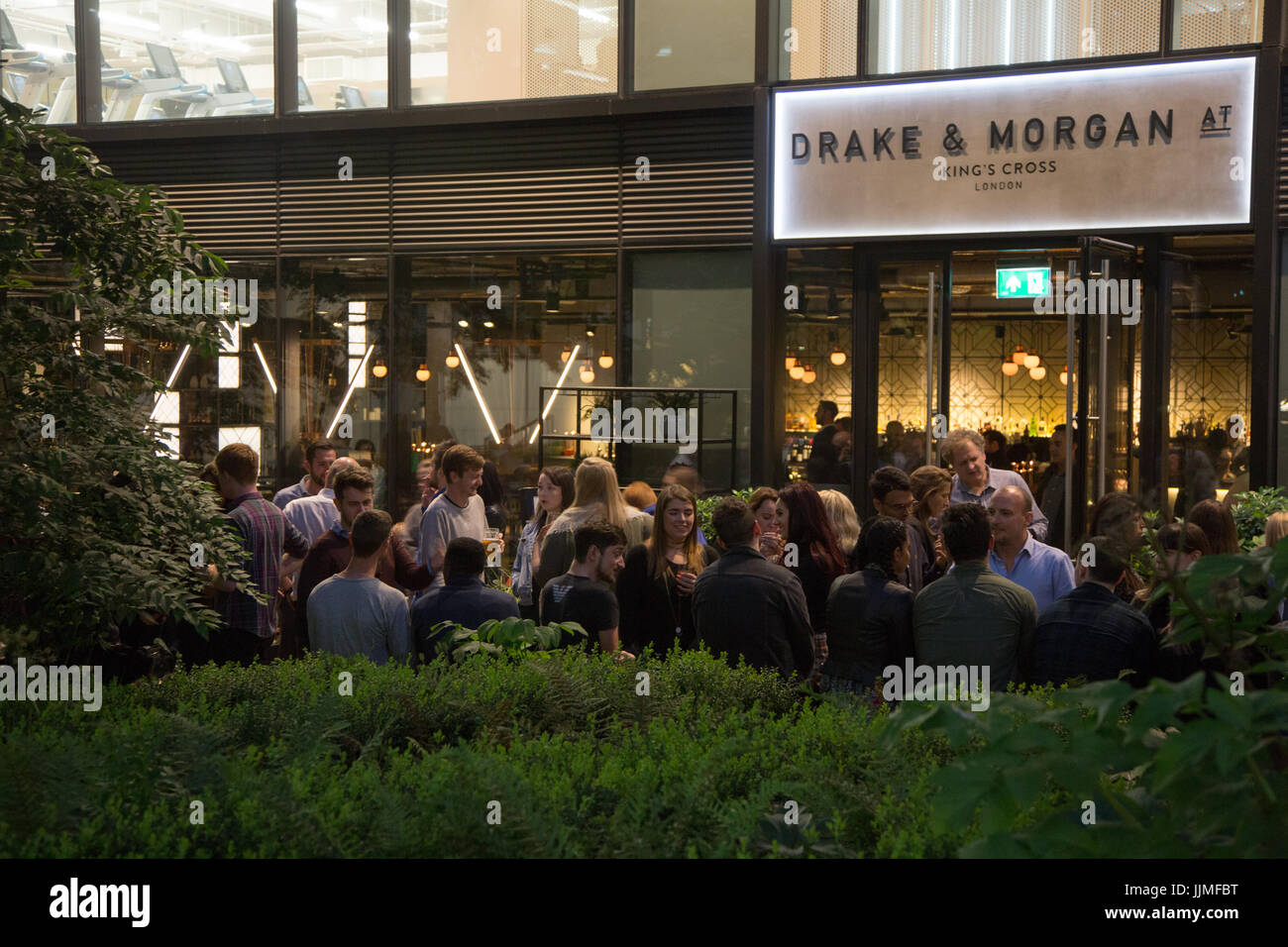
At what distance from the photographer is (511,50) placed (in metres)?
12.7

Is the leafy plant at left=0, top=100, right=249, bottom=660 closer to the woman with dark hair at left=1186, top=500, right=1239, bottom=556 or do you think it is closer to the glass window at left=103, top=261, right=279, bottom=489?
the woman with dark hair at left=1186, top=500, right=1239, bottom=556

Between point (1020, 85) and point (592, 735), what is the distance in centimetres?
887

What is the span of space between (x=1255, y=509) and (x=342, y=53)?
9.32 meters

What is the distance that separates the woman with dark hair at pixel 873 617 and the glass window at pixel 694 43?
729 centimetres

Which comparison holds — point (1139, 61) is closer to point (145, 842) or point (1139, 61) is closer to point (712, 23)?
point (712, 23)

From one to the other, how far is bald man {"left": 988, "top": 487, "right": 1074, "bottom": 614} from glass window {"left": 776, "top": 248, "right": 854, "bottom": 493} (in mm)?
4974

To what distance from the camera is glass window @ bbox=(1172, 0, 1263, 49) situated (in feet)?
34.7

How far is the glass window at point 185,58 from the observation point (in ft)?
44.2

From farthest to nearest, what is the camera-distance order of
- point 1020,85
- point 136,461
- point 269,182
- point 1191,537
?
point 269,182
point 1020,85
point 1191,537
point 136,461

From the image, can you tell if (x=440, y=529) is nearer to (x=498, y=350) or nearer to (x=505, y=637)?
(x=505, y=637)

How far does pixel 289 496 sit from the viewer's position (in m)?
10.3

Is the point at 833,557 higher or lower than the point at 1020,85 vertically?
lower

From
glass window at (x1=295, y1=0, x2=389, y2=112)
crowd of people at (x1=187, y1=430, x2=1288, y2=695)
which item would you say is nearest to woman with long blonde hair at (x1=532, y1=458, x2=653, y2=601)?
crowd of people at (x1=187, y1=430, x2=1288, y2=695)

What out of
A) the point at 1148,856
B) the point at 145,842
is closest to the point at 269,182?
the point at 145,842
